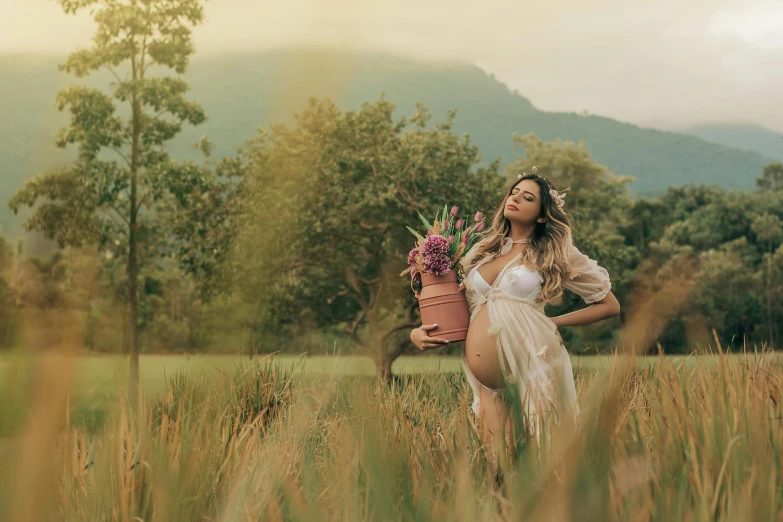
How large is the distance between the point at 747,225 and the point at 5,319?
5164cm

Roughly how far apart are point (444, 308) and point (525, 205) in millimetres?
906

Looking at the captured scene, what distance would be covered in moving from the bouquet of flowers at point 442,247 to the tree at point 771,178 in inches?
2455

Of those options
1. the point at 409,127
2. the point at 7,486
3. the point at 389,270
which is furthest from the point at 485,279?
the point at 409,127

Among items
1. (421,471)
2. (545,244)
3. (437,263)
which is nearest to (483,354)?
(437,263)

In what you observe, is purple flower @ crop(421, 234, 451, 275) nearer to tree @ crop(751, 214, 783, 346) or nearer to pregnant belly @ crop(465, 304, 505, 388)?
pregnant belly @ crop(465, 304, 505, 388)

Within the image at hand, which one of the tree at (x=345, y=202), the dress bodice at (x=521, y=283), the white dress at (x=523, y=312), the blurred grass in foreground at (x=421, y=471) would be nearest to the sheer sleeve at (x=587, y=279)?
the white dress at (x=523, y=312)

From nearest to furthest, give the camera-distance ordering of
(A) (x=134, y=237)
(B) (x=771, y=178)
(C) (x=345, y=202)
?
(A) (x=134, y=237) → (C) (x=345, y=202) → (B) (x=771, y=178)

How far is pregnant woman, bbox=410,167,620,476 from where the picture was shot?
4.61 m

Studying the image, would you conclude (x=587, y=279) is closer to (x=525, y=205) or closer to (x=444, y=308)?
(x=525, y=205)

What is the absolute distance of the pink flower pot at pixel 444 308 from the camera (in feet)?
15.6

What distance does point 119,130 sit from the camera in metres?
22.0

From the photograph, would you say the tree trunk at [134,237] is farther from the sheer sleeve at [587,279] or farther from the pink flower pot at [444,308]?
the sheer sleeve at [587,279]

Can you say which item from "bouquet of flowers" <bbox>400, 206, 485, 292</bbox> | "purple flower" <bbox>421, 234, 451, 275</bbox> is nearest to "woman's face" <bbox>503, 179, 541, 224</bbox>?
"bouquet of flowers" <bbox>400, 206, 485, 292</bbox>

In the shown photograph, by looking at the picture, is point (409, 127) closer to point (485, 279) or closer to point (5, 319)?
point (485, 279)
